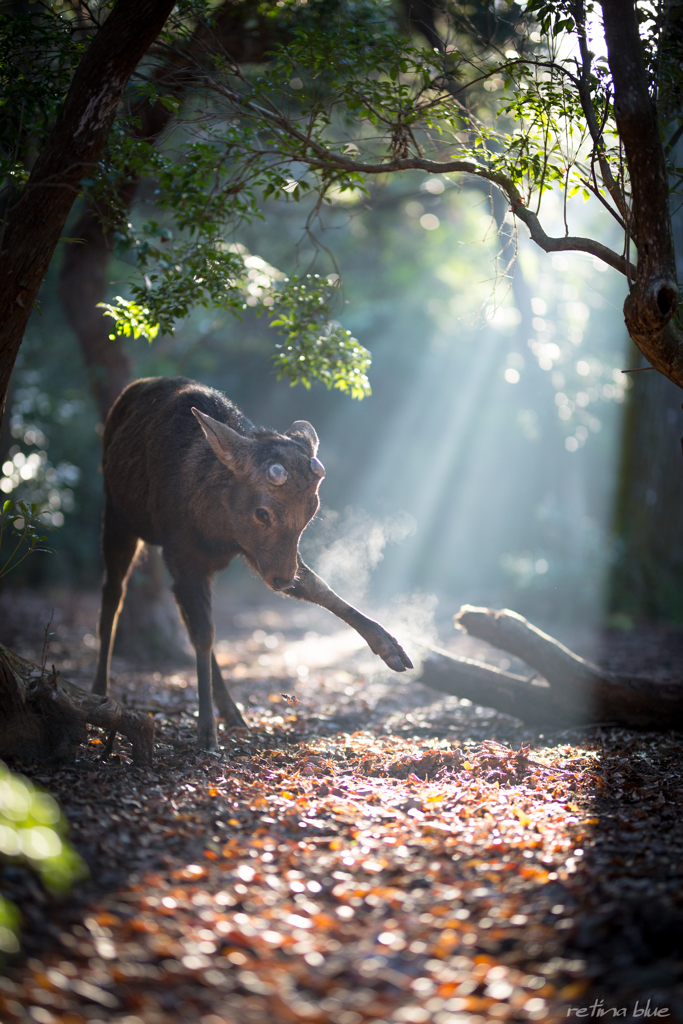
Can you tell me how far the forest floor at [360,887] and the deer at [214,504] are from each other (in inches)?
36.5

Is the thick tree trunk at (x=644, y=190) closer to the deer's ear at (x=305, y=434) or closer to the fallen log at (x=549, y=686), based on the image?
the deer's ear at (x=305, y=434)

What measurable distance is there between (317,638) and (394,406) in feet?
29.0

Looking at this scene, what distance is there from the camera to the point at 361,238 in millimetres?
26594

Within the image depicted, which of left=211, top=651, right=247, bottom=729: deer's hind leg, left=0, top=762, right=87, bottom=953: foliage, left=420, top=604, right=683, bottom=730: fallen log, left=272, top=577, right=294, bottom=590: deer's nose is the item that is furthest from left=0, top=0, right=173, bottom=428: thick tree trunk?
A: left=420, top=604, right=683, bottom=730: fallen log

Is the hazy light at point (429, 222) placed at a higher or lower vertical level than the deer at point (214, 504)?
higher

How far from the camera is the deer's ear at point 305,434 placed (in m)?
6.89

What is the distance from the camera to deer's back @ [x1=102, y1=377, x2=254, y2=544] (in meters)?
6.56

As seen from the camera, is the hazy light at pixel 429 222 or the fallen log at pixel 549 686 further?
the hazy light at pixel 429 222

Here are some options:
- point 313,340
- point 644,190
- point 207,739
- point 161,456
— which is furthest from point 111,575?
point 644,190

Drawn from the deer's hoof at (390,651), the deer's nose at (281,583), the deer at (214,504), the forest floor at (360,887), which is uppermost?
the deer at (214,504)

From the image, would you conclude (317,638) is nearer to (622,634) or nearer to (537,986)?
(622,634)

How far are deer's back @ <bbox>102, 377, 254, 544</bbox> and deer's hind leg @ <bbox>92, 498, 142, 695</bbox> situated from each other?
0.22 m

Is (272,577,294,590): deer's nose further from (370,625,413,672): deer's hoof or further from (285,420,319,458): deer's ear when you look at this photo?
(285,420,319,458): deer's ear

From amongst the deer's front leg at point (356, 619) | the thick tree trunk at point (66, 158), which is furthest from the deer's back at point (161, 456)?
the thick tree trunk at point (66, 158)
